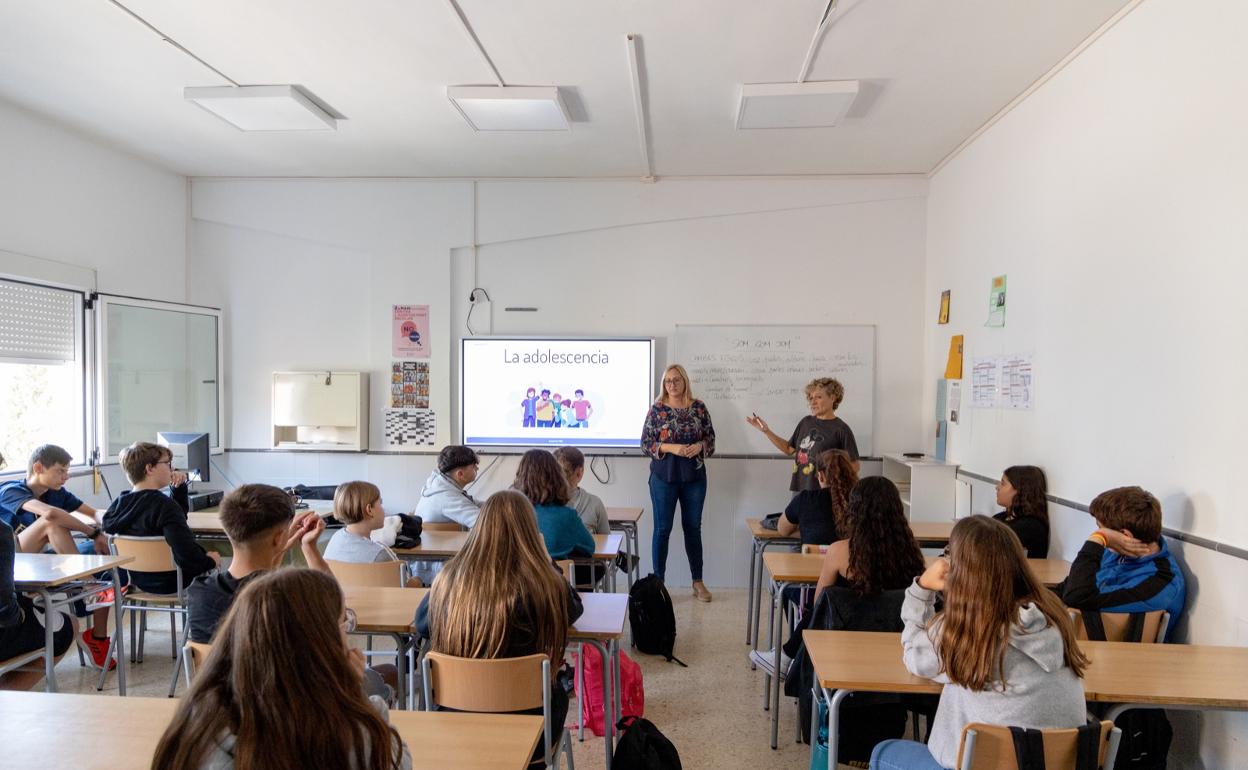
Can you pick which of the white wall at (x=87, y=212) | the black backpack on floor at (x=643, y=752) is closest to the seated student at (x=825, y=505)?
the black backpack on floor at (x=643, y=752)

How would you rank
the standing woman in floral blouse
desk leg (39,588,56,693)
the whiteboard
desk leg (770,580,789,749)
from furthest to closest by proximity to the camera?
the whiteboard < the standing woman in floral blouse < desk leg (770,580,789,749) < desk leg (39,588,56,693)

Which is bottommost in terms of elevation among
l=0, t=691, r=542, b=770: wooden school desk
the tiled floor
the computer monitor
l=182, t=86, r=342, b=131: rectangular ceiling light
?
the tiled floor

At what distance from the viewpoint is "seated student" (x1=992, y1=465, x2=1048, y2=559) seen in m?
3.58

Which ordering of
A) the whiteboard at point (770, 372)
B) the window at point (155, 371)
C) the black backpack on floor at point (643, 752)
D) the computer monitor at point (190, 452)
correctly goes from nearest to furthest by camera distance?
1. the black backpack on floor at point (643, 752)
2. the computer monitor at point (190, 452)
3. the window at point (155, 371)
4. the whiteboard at point (770, 372)

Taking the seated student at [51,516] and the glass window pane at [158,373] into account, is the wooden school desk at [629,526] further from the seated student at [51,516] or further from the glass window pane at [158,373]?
the glass window pane at [158,373]

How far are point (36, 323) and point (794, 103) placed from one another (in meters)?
4.68

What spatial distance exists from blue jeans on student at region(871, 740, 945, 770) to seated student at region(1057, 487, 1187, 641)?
3.53 feet

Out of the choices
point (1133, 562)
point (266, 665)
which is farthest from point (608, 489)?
point (266, 665)

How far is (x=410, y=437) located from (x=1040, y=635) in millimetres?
4872

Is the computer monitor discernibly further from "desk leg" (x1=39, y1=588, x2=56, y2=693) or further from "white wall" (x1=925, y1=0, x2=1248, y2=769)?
"white wall" (x1=925, y1=0, x2=1248, y2=769)

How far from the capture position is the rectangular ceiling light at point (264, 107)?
13.3ft

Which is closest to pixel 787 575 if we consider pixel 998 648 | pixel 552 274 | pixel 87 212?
pixel 998 648

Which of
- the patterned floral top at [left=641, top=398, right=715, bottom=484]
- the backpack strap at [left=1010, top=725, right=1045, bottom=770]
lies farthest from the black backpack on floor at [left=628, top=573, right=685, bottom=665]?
the backpack strap at [left=1010, top=725, right=1045, bottom=770]

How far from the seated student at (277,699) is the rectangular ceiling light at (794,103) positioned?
3567 millimetres
